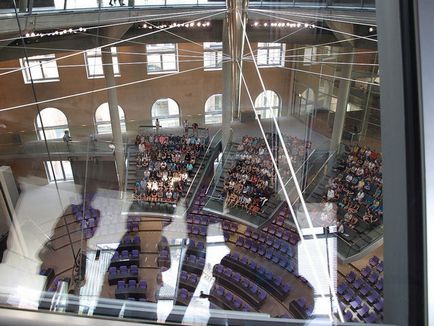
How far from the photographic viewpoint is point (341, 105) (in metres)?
3.29

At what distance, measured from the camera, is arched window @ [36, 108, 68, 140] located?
324 cm

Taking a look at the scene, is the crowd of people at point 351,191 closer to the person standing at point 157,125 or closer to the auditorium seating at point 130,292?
the auditorium seating at point 130,292

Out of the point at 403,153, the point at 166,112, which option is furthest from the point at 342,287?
the point at 166,112

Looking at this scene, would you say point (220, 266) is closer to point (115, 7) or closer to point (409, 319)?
point (409, 319)

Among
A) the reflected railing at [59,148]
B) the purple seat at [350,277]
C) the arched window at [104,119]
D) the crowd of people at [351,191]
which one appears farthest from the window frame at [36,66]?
the purple seat at [350,277]

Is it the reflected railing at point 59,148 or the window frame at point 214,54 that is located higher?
the window frame at point 214,54

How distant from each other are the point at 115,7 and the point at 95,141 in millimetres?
2174

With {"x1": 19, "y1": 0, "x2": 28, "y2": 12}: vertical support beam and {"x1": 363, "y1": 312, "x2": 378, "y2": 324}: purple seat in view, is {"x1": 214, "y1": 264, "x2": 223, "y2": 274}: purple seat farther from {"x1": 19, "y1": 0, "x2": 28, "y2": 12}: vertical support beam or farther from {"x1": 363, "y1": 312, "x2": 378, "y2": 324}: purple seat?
{"x1": 19, "y1": 0, "x2": 28, "y2": 12}: vertical support beam

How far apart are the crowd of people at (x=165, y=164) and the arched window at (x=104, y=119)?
44cm

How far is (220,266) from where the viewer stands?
2404 millimetres

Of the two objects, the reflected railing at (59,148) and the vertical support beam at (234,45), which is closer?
the reflected railing at (59,148)

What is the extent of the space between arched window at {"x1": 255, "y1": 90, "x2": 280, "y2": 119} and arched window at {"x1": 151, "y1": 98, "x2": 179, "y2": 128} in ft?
4.47

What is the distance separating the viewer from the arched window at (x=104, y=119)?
14.7 feet

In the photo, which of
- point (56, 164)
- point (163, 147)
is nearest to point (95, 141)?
point (163, 147)
